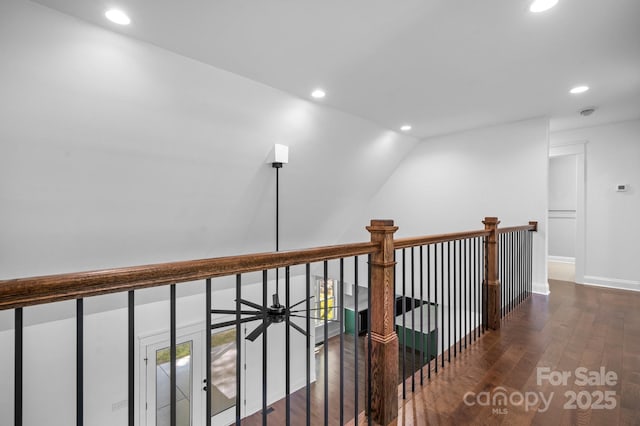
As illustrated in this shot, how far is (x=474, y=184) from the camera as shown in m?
4.94

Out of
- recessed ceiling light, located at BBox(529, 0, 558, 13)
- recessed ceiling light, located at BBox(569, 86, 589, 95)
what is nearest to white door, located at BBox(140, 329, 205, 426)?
recessed ceiling light, located at BBox(529, 0, 558, 13)

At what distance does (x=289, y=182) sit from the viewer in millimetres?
4258

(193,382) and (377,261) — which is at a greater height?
(377,261)

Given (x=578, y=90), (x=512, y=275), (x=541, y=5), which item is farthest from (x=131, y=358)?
(x=578, y=90)

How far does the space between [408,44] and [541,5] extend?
85cm

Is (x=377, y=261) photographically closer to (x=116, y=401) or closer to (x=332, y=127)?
(x=332, y=127)

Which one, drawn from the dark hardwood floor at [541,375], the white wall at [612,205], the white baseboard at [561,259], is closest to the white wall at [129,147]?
the dark hardwood floor at [541,375]

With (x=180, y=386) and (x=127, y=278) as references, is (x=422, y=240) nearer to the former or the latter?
(x=127, y=278)

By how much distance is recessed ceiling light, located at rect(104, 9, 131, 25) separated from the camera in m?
2.01

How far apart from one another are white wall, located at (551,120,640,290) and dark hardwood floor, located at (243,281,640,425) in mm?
1252

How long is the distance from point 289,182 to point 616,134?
16.0ft

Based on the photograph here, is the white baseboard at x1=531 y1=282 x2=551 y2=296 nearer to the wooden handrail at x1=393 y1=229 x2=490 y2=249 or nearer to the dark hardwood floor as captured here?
the dark hardwood floor

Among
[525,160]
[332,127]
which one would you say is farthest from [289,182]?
[525,160]

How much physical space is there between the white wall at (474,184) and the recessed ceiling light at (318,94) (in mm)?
2767
